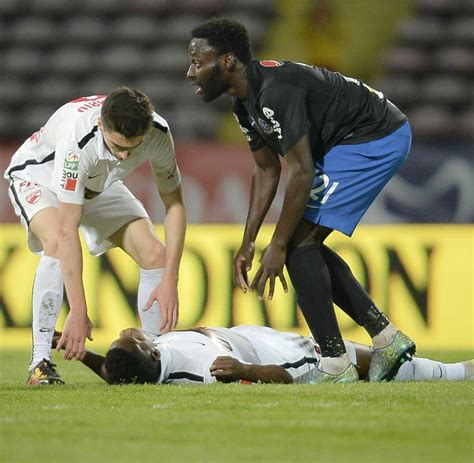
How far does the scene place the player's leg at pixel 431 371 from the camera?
5.92m

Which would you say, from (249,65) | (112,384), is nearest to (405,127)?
(249,65)

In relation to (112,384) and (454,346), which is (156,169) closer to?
(112,384)

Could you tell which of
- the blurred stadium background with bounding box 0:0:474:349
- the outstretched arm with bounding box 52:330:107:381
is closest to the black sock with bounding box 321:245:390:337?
the outstretched arm with bounding box 52:330:107:381

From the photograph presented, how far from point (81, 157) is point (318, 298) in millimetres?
1334

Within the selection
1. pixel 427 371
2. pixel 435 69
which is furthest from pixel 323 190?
pixel 435 69

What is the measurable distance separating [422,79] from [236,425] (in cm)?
1027

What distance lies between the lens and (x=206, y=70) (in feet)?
18.2

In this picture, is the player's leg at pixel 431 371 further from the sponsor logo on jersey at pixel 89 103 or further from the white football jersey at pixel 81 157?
the sponsor logo on jersey at pixel 89 103

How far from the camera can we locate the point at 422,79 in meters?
13.9

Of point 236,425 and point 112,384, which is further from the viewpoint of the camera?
point 112,384

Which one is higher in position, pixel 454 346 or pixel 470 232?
pixel 470 232

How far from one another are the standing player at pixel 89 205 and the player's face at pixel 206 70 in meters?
0.27

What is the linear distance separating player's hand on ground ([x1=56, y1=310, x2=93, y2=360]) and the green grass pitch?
195 mm

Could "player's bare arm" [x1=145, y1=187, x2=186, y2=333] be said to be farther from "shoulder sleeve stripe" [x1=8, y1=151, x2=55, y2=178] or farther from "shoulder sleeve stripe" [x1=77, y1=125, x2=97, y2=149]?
"shoulder sleeve stripe" [x1=77, y1=125, x2=97, y2=149]
